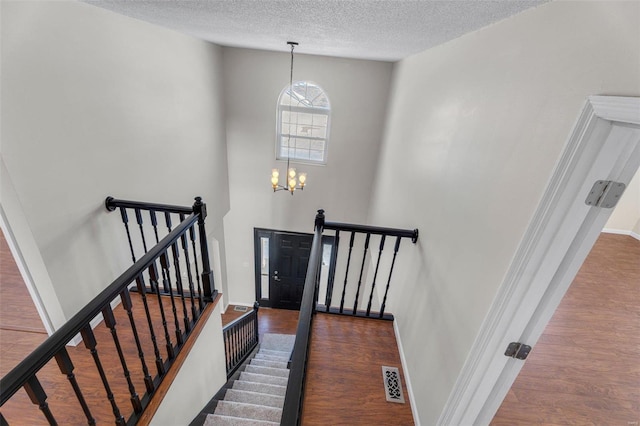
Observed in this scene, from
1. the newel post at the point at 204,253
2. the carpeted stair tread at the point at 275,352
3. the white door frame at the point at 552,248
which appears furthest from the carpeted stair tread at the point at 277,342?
the white door frame at the point at 552,248

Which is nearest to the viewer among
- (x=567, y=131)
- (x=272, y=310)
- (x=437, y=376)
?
(x=567, y=131)

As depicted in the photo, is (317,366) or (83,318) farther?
(317,366)

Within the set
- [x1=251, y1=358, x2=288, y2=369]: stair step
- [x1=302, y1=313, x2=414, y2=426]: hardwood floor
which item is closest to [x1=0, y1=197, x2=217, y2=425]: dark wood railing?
[x1=302, y1=313, x2=414, y2=426]: hardwood floor

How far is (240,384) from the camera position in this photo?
3148 mm

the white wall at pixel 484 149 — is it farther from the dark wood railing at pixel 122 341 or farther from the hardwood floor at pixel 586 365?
the dark wood railing at pixel 122 341

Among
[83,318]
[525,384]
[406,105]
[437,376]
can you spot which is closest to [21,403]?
[83,318]

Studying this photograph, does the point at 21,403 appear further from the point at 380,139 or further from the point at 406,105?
the point at 380,139

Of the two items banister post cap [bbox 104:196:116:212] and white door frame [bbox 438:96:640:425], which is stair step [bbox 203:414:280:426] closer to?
white door frame [bbox 438:96:640:425]

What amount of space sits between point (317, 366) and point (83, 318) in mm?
1426

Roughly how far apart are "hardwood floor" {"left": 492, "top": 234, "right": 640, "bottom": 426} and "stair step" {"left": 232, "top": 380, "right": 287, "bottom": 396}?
208cm

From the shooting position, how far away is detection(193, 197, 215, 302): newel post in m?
2.04

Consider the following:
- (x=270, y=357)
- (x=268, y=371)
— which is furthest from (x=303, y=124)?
(x=270, y=357)

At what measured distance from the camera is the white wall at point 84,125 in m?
1.63

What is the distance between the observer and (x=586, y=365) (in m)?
2.04
